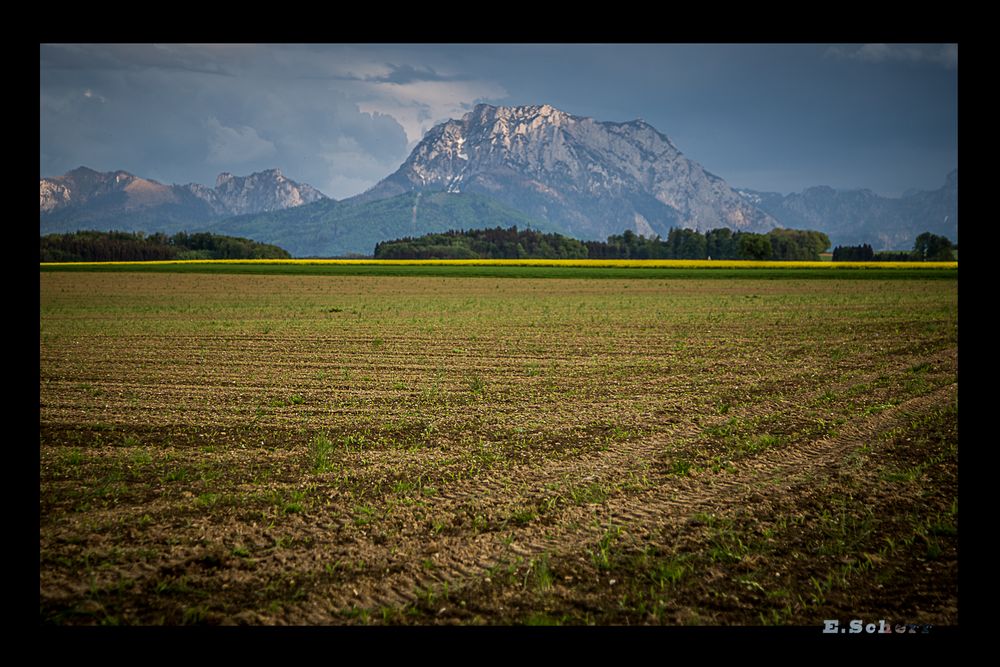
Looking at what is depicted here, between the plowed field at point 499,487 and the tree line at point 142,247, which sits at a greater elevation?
the tree line at point 142,247

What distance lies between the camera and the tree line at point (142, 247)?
87.6 metres

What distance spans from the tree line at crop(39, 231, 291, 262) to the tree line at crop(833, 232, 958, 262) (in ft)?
349

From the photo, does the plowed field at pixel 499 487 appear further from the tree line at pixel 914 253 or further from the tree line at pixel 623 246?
the tree line at pixel 623 246

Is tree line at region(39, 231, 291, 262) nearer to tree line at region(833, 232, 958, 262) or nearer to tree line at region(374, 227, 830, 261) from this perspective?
tree line at region(374, 227, 830, 261)

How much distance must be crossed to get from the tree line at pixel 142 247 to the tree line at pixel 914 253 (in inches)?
4186

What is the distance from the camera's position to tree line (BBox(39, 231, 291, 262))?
87625 mm

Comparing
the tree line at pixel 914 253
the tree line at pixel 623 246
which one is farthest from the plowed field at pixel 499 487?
the tree line at pixel 623 246

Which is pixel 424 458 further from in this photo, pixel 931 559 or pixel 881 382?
pixel 881 382

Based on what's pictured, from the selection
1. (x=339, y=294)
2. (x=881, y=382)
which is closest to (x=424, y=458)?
(x=881, y=382)

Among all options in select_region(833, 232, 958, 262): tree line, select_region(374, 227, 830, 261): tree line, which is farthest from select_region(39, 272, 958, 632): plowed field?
select_region(374, 227, 830, 261): tree line

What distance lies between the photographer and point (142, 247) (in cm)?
9881
